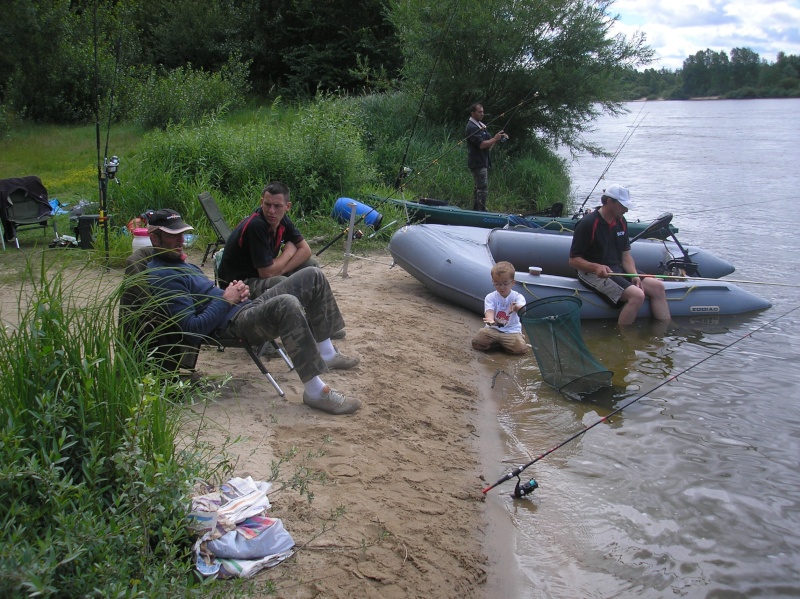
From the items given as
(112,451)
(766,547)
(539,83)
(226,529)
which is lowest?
(766,547)

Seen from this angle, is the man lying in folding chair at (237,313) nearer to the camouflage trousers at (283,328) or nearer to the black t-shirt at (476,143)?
the camouflage trousers at (283,328)

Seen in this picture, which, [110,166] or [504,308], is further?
[110,166]

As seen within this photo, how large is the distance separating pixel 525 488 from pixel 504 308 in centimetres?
259

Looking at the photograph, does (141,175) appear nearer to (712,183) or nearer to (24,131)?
(24,131)

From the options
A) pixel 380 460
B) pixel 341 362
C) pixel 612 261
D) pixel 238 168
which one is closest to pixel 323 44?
pixel 238 168

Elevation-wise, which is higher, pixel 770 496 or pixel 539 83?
pixel 539 83

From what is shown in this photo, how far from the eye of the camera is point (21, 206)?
27.8ft

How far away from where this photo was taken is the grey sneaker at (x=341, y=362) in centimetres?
520

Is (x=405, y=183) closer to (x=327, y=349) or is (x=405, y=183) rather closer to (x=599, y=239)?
(x=599, y=239)

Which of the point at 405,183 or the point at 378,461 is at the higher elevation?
the point at 405,183

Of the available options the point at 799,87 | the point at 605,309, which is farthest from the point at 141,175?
the point at 799,87

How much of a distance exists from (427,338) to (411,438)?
2.09m

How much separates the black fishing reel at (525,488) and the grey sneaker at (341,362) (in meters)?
1.61

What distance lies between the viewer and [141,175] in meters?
9.45
